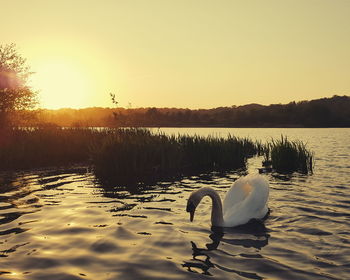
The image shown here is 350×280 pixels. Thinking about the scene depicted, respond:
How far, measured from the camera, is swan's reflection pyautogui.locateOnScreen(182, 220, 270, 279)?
265 inches

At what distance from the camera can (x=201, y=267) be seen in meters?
6.74

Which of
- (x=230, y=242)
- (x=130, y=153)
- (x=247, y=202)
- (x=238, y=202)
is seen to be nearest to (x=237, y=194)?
(x=238, y=202)

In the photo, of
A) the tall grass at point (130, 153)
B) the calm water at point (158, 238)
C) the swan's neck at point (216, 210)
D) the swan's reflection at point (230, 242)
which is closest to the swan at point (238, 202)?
the swan's neck at point (216, 210)

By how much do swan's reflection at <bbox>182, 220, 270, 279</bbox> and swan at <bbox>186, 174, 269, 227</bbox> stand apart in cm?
19

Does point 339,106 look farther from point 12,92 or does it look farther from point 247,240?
point 247,240

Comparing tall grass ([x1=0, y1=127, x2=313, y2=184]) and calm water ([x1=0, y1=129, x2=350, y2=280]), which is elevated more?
tall grass ([x1=0, y1=127, x2=313, y2=184])

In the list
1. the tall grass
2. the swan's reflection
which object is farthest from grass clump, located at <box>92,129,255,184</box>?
the swan's reflection

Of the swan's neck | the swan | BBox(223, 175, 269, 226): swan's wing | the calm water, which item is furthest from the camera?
BBox(223, 175, 269, 226): swan's wing

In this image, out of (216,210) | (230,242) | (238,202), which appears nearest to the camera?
(230,242)

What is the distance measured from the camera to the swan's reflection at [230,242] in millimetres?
6727

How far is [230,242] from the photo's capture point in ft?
27.0

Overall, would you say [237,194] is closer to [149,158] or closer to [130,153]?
[130,153]

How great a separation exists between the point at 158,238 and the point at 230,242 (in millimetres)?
1576

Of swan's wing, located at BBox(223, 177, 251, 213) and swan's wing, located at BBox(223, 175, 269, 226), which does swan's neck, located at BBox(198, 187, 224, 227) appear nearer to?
swan's wing, located at BBox(223, 175, 269, 226)
